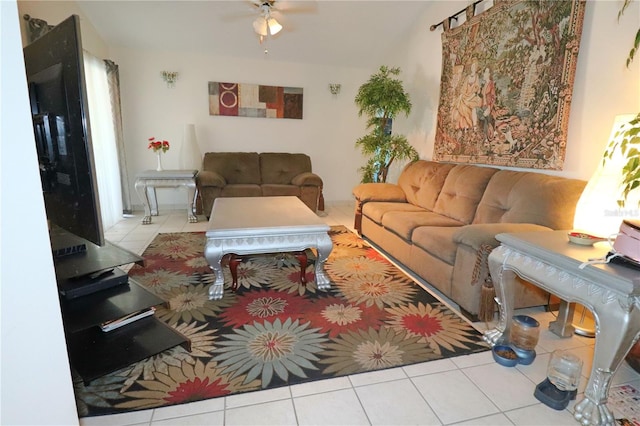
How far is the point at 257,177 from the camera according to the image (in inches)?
189

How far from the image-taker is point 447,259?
224cm

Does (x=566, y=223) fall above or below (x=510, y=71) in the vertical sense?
below

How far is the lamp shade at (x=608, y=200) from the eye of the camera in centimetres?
156

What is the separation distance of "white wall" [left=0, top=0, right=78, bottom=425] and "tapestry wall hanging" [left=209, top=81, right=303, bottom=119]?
424cm

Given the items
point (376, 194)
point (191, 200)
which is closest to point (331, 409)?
point (376, 194)

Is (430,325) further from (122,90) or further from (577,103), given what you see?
(122,90)

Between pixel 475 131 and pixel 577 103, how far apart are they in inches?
35.0

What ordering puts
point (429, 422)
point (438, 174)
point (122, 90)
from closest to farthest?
point (429, 422) → point (438, 174) → point (122, 90)

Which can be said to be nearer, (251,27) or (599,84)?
(599,84)

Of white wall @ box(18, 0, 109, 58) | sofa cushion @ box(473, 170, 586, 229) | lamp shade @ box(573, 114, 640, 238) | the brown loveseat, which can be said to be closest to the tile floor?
lamp shade @ box(573, 114, 640, 238)

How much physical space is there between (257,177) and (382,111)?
200cm

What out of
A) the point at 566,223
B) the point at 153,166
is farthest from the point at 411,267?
the point at 153,166

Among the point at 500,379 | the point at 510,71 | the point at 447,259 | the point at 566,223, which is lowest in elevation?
the point at 500,379

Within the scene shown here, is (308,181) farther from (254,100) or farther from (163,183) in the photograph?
(163,183)
